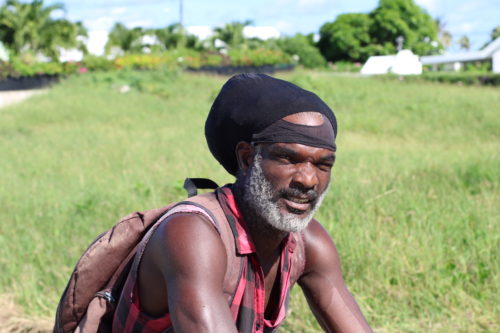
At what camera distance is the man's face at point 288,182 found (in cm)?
180

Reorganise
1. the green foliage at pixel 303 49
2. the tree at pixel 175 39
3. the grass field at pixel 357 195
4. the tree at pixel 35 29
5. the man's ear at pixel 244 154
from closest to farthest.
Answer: the man's ear at pixel 244 154, the grass field at pixel 357 195, the tree at pixel 35 29, the green foliage at pixel 303 49, the tree at pixel 175 39

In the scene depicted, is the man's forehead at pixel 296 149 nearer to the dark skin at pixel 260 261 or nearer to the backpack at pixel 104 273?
the dark skin at pixel 260 261

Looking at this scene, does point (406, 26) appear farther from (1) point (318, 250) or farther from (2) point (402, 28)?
(1) point (318, 250)

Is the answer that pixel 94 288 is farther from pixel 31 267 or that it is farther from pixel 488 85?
pixel 488 85

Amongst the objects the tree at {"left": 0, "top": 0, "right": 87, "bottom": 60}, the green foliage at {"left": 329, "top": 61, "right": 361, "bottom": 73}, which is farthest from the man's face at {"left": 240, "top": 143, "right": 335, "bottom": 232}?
the tree at {"left": 0, "top": 0, "right": 87, "bottom": 60}

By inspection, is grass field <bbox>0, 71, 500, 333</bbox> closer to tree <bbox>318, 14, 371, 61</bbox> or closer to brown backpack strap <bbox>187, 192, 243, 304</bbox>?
brown backpack strap <bbox>187, 192, 243, 304</bbox>

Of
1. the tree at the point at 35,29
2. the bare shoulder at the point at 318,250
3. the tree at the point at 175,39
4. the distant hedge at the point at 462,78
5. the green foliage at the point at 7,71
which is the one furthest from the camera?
the tree at the point at 175,39

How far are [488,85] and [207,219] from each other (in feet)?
63.8

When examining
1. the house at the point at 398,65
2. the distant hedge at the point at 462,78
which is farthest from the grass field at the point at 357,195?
the distant hedge at the point at 462,78

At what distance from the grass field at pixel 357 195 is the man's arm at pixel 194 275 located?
1.69m

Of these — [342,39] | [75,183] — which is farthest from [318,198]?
[342,39]

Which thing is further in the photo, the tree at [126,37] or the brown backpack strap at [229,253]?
the tree at [126,37]

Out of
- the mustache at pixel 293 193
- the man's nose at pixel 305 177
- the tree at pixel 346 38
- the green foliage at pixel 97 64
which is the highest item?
the man's nose at pixel 305 177

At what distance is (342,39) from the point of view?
81.4 ft
